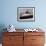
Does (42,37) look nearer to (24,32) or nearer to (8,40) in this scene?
(24,32)

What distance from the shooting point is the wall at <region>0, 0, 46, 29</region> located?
436 centimetres

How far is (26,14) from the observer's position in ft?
14.3

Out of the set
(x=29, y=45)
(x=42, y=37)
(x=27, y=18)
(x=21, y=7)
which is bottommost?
(x=29, y=45)

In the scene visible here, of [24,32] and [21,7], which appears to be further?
[21,7]

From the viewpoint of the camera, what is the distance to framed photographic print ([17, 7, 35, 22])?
436 cm

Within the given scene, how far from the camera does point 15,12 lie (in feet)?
14.3

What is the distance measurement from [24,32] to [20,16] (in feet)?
2.36

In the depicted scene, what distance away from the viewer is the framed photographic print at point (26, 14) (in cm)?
436

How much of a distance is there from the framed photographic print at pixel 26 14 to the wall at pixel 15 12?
0.33ft

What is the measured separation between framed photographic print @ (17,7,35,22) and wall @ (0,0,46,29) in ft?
0.33

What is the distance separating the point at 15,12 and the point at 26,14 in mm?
372

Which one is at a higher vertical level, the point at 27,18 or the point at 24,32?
the point at 27,18

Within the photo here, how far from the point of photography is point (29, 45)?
3.90 m

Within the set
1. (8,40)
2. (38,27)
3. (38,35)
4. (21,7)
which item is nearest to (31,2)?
(21,7)
